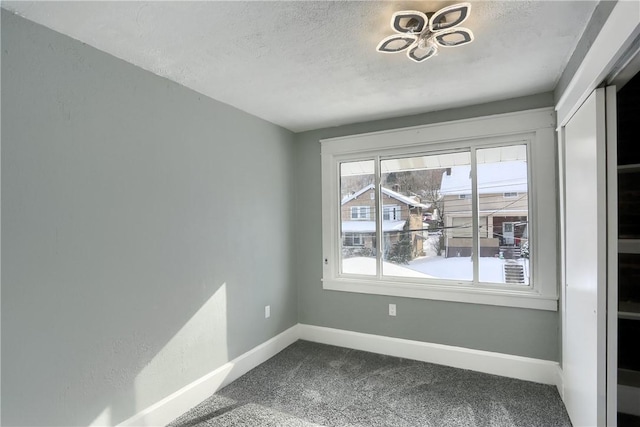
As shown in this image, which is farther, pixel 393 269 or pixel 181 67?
pixel 393 269

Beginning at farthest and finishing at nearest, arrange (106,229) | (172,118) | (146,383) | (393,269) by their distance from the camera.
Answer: (393,269), (172,118), (146,383), (106,229)

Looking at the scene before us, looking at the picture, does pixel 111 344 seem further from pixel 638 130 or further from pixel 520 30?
pixel 638 130

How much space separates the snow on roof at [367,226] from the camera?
3256 mm

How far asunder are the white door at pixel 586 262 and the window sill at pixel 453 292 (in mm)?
397

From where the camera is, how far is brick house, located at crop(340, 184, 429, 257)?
3.17m

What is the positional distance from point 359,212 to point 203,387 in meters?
2.14

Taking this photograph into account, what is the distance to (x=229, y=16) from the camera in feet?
5.01

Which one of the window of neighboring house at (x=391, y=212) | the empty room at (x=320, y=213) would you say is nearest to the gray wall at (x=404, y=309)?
the empty room at (x=320, y=213)

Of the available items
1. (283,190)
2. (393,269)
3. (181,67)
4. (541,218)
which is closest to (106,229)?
(181,67)

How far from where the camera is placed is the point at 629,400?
67.7 inches

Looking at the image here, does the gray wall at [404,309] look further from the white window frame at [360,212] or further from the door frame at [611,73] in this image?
the door frame at [611,73]

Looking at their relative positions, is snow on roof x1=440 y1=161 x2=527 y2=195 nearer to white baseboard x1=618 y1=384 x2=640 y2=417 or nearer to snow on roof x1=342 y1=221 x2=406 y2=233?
snow on roof x1=342 y1=221 x2=406 y2=233

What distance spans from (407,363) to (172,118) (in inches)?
113

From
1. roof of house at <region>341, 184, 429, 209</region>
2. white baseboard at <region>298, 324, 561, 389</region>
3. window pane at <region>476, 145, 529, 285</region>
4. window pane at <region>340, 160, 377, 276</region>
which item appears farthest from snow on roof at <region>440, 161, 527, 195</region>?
white baseboard at <region>298, 324, 561, 389</region>
